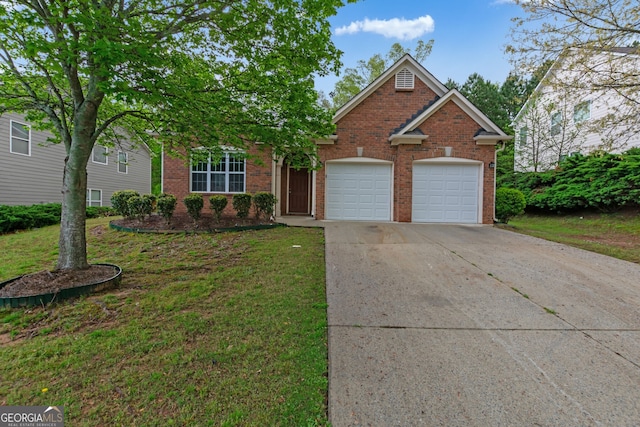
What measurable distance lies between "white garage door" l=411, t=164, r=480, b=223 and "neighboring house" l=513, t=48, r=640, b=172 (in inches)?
143

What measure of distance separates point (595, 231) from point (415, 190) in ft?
21.5

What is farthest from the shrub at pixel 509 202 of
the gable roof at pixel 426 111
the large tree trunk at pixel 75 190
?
the large tree trunk at pixel 75 190

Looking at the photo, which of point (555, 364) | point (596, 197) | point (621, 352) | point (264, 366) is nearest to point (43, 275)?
point (264, 366)

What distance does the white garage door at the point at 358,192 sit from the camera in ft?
38.0

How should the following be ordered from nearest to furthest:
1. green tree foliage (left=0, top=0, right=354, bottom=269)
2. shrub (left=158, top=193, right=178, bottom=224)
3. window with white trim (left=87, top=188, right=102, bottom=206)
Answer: green tree foliage (left=0, top=0, right=354, bottom=269)
shrub (left=158, top=193, right=178, bottom=224)
window with white trim (left=87, top=188, right=102, bottom=206)

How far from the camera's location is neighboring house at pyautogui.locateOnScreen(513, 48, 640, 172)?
8.90m

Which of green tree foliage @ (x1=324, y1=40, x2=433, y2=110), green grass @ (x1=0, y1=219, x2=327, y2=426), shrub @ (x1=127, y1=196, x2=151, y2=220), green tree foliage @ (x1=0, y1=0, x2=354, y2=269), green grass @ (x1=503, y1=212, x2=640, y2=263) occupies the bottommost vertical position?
green grass @ (x1=0, y1=219, x2=327, y2=426)

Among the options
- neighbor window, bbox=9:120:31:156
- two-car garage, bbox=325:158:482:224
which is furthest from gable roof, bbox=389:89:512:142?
neighbor window, bbox=9:120:31:156

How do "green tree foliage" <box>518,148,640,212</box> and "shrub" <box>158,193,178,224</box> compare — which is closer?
"shrub" <box>158,193,178,224</box>

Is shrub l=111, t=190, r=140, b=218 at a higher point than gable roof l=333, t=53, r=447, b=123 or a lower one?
lower

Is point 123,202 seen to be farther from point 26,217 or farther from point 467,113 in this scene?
point 467,113

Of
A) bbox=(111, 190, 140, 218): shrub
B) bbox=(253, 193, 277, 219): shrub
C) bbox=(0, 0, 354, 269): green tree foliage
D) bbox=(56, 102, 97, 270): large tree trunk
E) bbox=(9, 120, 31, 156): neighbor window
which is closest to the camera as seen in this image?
bbox=(0, 0, 354, 269): green tree foliage

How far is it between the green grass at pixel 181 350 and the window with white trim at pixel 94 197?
12871 mm

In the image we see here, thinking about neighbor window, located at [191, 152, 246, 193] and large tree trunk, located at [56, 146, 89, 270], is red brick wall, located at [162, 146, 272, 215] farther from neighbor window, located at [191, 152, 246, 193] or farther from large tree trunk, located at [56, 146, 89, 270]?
large tree trunk, located at [56, 146, 89, 270]
